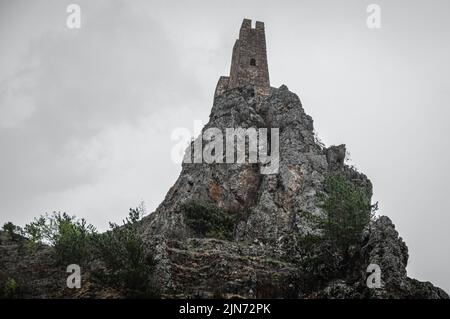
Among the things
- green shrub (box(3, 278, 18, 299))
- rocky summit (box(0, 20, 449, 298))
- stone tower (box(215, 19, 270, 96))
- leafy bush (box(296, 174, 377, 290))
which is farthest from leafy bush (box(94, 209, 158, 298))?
stone tower (box(215, 19, 270, 96))

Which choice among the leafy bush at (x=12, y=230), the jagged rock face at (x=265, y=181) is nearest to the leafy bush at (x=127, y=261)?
the jagged rock face at (x=265, y=181)

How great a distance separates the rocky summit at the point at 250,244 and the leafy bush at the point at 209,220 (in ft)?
0.24

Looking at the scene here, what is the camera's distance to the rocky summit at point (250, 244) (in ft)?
64.6

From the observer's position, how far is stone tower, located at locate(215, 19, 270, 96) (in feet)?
144

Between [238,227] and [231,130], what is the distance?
1065 cm

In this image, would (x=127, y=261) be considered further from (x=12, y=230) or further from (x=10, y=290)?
(x=12, y=230)

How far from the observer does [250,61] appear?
4450 cm

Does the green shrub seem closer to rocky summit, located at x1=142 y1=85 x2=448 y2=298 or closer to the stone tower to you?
rocky summit, located at x1=142 y1=85 x2=448 y2=298

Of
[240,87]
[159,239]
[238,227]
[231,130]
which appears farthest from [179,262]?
[240,87]

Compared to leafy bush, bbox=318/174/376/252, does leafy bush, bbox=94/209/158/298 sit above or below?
below

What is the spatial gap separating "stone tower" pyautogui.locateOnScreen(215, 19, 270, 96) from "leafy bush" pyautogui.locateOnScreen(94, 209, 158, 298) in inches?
959

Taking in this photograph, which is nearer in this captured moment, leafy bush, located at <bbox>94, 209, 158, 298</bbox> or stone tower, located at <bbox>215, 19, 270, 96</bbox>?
leafy bush, located at <bbox>94, 209, 158, 298</bbox>
